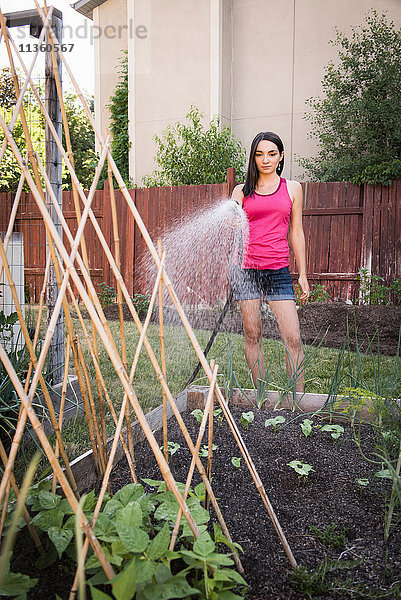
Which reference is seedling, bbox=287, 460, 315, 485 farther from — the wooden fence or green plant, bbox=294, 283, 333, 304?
the wooden fence

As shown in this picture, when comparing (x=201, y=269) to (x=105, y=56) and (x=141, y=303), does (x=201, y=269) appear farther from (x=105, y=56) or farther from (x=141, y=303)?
(x=105, y=56)

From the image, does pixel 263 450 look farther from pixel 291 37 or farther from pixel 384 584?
pixel 291 37

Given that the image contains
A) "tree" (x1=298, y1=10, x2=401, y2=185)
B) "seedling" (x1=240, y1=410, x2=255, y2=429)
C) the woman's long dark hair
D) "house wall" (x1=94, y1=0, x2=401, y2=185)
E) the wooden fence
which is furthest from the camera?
"house wall" (x1=94, y1=0, x2=401, y2=185)

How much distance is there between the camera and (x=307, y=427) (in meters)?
2.06

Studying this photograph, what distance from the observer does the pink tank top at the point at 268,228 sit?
2783mm

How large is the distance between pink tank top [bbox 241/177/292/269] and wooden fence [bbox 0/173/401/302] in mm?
3848

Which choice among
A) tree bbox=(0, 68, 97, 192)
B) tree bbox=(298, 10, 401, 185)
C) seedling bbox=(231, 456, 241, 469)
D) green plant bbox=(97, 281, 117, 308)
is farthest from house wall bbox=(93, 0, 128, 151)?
seedling bbox=(231, 456, 241, 469)

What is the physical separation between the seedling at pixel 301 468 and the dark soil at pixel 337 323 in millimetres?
2926

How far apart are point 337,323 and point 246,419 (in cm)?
356

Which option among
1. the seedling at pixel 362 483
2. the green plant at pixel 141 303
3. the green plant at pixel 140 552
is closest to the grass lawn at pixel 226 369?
the seedling at pixel 362 483

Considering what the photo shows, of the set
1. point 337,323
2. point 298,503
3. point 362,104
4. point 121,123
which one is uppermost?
point 121,123

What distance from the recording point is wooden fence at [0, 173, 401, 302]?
21.0ft

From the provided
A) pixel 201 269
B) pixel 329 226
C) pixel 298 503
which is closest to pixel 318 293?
pixel 329 226

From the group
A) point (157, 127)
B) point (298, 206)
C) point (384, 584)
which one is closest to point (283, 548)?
point (384, 584)
